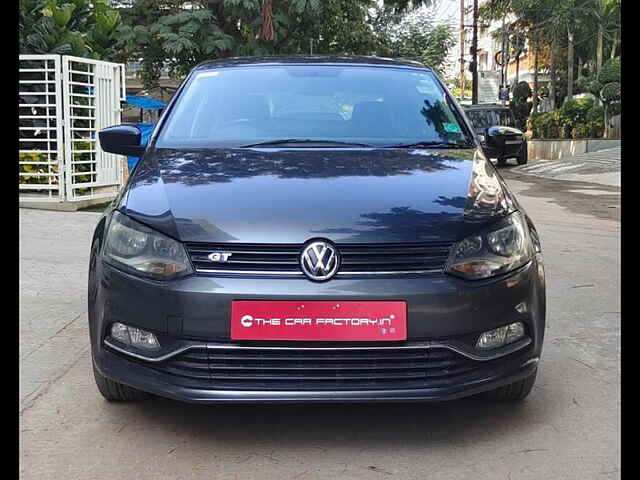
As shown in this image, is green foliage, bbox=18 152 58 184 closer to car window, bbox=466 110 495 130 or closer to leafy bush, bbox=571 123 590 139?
car window, bbox=466 110 495 130

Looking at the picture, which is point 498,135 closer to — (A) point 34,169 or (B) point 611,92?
(A) point 34,169

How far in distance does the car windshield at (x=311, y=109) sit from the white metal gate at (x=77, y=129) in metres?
6.10

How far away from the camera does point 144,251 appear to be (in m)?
2.81

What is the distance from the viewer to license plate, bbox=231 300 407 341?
104 inches

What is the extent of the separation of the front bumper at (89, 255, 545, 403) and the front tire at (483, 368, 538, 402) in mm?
383

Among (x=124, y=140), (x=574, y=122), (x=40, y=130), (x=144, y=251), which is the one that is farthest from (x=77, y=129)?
(x=574, y=122)

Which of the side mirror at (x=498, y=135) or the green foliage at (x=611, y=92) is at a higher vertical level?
the green foliage at (x=611, y=92)

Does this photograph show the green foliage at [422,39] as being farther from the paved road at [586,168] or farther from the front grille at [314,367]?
the front grille at [314,367]

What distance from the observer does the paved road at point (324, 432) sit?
2732 mm

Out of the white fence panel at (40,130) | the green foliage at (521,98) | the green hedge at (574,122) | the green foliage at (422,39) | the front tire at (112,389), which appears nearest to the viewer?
the front tire at (112,389)

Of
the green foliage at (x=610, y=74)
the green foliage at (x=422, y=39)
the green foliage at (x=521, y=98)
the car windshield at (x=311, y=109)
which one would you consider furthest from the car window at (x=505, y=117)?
the car windshield at (x=311, y=109)

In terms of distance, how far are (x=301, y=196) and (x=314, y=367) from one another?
2.13 feet
